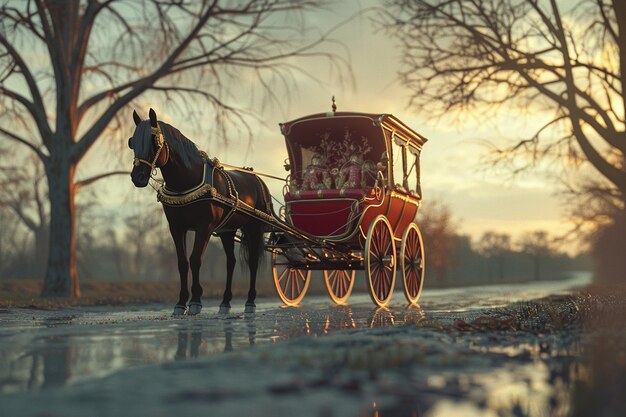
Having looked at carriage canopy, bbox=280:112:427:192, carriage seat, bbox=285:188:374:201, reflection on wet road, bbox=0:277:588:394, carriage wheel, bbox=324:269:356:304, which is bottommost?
reflection on wet road, bbox=0:277:588:394

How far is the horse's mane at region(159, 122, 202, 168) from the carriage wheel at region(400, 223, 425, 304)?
4.74 metres

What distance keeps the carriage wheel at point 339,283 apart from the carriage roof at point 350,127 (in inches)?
103

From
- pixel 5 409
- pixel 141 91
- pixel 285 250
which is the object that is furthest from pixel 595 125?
pixel 5 409

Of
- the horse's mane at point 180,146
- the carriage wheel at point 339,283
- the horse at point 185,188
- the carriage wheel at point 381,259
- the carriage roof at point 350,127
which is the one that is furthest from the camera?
the carriage wheel at point 339,283

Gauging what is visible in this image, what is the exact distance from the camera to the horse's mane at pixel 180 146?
10.1m

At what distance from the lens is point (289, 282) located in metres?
14.1

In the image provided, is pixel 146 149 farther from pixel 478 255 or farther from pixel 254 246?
pixel 478 255

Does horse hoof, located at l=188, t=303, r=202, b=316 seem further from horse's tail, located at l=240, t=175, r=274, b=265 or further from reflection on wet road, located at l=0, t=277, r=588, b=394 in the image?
horse's tail, located at l=240, t=175, r=274, b=265

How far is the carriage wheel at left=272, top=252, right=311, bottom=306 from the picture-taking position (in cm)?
1341

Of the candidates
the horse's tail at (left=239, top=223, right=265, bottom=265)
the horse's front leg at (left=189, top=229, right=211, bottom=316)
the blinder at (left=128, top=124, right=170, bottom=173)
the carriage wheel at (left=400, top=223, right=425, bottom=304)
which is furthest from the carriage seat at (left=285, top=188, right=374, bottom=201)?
the blinder at (left=128, top=124, right=170, bottom=173)

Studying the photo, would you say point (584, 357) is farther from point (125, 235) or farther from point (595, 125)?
point (125, 235)

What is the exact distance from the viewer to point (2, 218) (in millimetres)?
58969

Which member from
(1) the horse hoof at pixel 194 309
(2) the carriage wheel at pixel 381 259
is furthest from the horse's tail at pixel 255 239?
(1) the horse hoof at pixel 194 309

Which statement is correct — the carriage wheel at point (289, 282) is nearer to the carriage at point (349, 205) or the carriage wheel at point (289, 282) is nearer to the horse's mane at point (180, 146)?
the carriage at point (349, 205)
